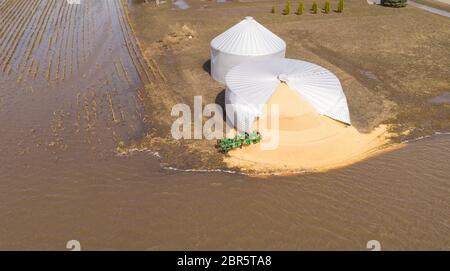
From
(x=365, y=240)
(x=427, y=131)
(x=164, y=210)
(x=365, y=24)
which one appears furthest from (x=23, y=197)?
(x=365, y=24)

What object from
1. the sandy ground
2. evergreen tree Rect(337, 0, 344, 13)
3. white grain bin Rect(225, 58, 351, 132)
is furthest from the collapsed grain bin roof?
→ evergreen tree Rect(337, 0, 344, 13)

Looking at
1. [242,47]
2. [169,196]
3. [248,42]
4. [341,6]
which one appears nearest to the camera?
[169,196]

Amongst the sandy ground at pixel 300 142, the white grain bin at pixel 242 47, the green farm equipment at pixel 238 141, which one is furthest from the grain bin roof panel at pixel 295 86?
the white grain bin at pixel 242 47

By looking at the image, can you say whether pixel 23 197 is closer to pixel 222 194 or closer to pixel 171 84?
pixel 222 194

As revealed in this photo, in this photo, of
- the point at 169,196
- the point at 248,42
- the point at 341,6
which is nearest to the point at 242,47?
the point at 248,42

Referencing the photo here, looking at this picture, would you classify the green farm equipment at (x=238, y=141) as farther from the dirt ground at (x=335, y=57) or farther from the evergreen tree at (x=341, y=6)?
the evergreen tree at (x=341, y=6)

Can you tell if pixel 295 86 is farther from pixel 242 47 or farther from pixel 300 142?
pixel 242 47

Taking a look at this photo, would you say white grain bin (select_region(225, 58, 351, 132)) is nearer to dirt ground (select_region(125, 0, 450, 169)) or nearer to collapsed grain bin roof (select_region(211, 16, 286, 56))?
dirt ground (select_region(125, 0, 450, 169))
